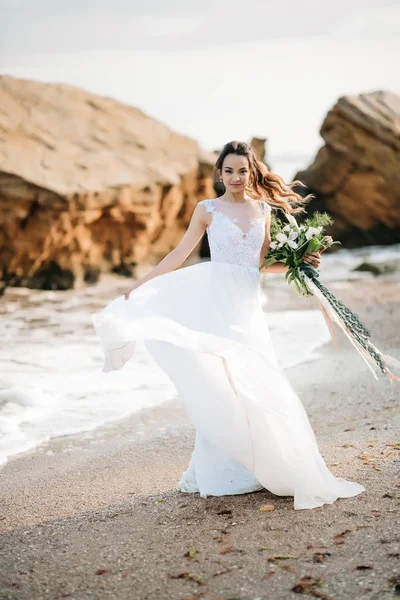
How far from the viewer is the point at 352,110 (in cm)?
2541

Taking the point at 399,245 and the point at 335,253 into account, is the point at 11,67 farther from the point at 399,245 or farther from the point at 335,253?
the point at 399,245

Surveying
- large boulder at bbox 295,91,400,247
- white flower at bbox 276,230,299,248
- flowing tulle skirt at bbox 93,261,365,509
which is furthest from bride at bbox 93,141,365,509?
large boulder at bbox 295,91,400,247

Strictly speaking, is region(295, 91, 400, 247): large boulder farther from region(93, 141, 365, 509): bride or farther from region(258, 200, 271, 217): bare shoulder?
region(93, 141, 365, 509): bride

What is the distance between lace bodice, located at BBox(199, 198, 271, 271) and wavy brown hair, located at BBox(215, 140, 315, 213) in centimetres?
22

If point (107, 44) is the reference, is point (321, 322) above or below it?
below

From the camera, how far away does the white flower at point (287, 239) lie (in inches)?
191

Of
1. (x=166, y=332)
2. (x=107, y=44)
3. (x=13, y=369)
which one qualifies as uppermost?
(x=107, y=44)

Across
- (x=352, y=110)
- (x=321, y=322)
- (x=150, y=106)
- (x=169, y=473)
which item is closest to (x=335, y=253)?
(x=352, y=110)

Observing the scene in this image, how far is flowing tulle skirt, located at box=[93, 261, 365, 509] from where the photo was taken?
439 cm

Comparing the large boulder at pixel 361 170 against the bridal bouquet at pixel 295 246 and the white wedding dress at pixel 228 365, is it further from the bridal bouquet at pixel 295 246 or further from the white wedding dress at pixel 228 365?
the white wedding dress at pixel 228 365

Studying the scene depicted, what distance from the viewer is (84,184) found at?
1759 cm

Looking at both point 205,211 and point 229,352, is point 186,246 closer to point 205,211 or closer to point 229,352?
point 205,211

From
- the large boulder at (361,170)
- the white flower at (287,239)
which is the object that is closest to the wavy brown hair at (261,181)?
the white flower at (287,239)

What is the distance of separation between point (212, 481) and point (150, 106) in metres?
21.7
